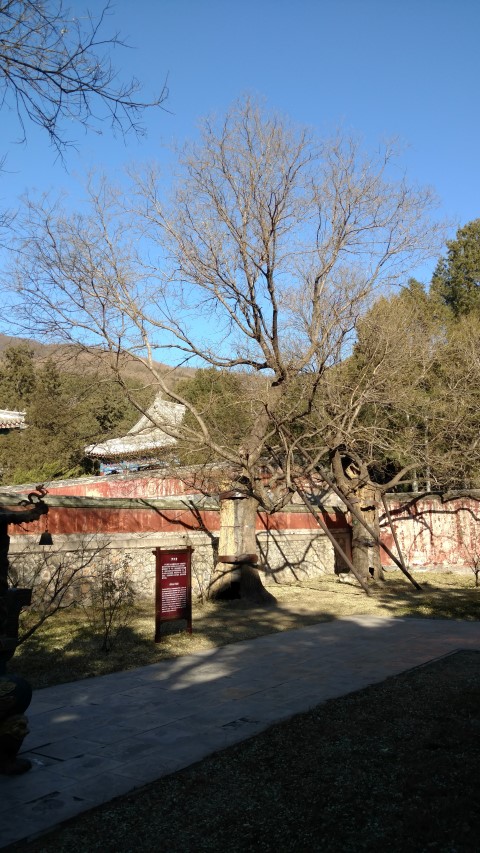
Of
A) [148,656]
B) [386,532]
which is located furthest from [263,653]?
[386,532]

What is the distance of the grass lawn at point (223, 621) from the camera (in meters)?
9.48

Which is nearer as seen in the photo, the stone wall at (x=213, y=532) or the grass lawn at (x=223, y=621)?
the grass lawn at (x=223, y=621)

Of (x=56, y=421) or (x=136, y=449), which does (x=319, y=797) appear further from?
(x=136, y=449)

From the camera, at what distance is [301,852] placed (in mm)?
3984

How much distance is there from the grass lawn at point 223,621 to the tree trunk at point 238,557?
40 centimetres

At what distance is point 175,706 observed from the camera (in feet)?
24.2

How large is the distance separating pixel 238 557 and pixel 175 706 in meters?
8.68

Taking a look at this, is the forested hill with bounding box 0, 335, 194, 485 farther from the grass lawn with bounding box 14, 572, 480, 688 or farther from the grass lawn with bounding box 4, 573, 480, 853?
the grass lawn with bounding box 4, 573, 480, 853

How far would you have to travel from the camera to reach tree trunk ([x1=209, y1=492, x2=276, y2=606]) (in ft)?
52.1

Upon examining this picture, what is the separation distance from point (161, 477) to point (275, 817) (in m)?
21.9

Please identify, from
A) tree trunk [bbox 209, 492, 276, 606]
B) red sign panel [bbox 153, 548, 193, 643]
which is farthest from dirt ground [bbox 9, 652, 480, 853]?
tree trunk [bbox 209, 492, 276, 606]

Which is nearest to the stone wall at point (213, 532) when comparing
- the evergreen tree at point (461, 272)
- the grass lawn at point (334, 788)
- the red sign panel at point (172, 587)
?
the red sign panel at point (172, 587)

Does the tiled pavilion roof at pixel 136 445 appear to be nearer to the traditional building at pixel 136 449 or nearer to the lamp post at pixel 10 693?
the traditional building at pixel 136 449

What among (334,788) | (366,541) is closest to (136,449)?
(366,541)
